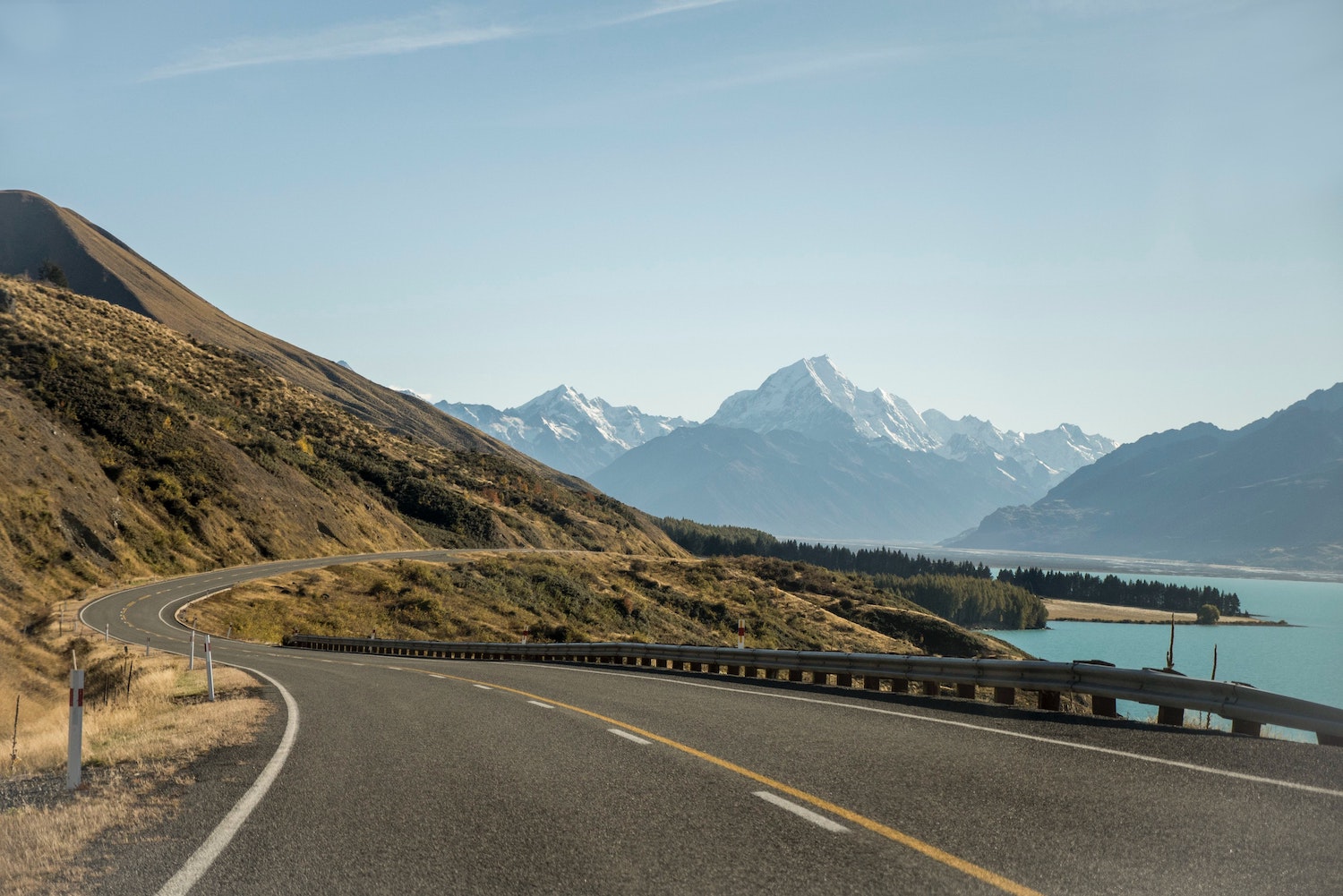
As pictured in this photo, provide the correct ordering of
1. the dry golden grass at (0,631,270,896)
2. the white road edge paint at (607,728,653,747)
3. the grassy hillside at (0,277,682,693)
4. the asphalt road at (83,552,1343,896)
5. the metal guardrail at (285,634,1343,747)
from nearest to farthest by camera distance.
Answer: the asphalt road at (83,552,1343,896), the dry golden grass at (0,631,270,896), the metal guardrail at (285,634,1343,747), the white road edge paint at (607,728,653,747), the grassy hillside at (0,277,682,693)

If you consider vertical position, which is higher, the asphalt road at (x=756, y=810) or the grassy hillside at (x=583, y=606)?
the asphalt road at (x=756, y=810)

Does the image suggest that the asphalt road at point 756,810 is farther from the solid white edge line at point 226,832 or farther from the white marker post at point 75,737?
the white marker post at point 75,737

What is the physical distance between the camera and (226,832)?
7.49m

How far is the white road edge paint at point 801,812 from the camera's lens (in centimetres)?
713

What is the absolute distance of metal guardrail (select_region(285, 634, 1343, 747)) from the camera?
1070 cm

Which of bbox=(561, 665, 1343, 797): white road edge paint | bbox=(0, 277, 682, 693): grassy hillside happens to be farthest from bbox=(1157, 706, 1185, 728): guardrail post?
bbox=(0, 277, 682, 693): grassy hillside

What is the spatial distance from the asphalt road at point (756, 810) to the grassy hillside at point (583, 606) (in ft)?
118

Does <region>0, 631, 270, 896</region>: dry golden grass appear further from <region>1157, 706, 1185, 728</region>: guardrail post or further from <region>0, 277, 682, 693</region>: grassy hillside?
<region>0, 277, 682, 693</region>: grassy hillside

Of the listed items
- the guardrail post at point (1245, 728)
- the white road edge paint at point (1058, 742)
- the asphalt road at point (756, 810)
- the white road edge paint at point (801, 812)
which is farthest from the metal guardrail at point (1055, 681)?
the white road edge paint at point (801, 812)

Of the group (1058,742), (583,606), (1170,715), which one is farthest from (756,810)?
(583,606)

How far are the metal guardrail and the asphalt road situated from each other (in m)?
0.56

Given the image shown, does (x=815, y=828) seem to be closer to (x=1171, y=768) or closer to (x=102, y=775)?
(x=1171, y=768)

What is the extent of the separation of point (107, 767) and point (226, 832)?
14.9ft

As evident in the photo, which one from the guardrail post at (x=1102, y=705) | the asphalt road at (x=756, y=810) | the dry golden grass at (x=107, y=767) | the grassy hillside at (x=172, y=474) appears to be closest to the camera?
the asphalt road at (x=756, y=810)
